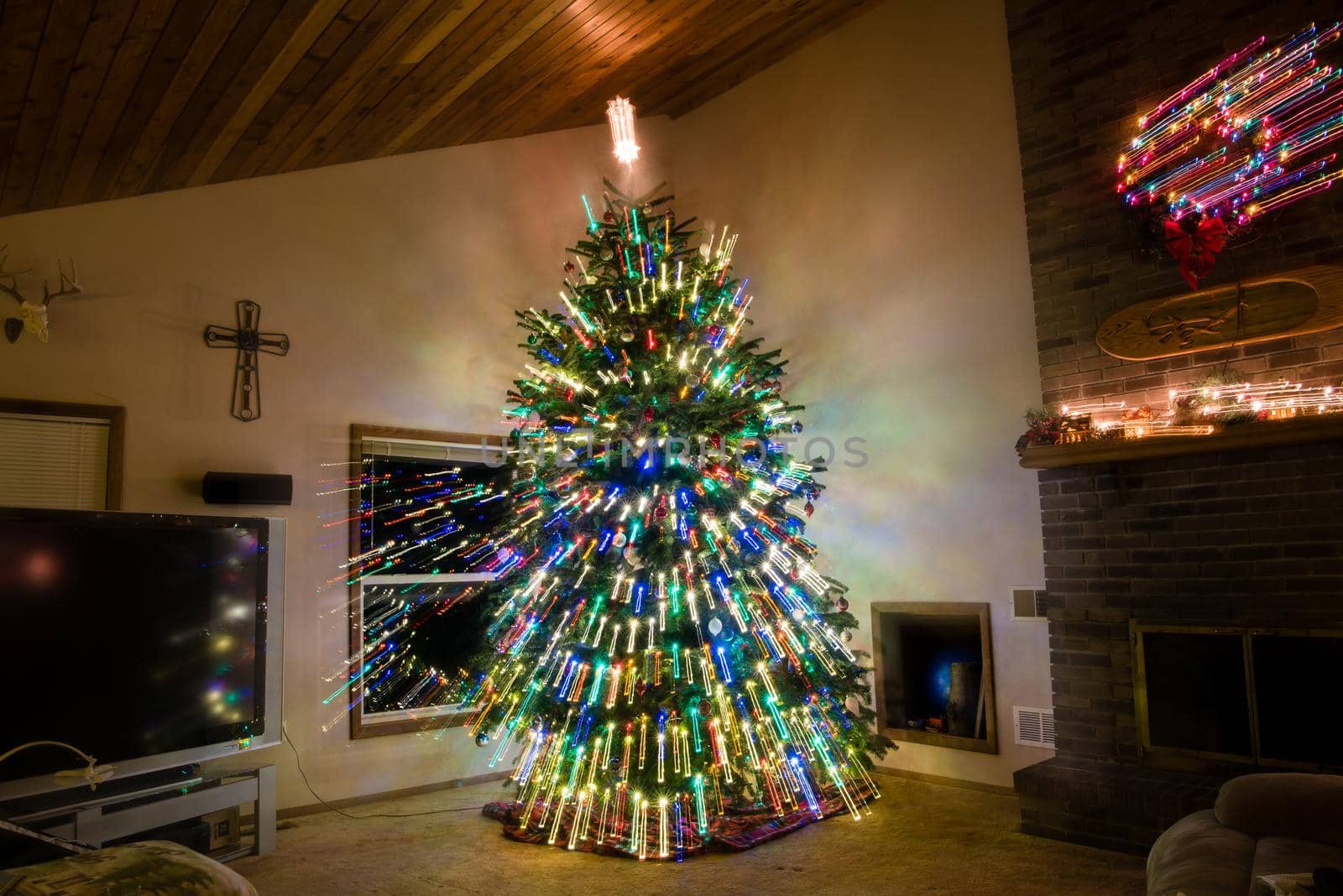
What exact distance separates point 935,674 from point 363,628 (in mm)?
2953

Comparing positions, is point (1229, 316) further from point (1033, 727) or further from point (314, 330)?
point (314, 330)

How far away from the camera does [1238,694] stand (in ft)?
11.6

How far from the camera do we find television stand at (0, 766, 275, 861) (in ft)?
9.64

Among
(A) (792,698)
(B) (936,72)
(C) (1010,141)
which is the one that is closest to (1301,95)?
(C) (1010,141)

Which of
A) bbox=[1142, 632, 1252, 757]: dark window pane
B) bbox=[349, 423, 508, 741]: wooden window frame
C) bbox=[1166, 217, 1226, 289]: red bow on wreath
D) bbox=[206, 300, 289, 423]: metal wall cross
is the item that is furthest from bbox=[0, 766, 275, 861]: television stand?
bbox=[1166, 217, 1226, 289]: red bow on wreath

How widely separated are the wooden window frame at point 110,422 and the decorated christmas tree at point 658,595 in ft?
5.37

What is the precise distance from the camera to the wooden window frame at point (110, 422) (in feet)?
12.2

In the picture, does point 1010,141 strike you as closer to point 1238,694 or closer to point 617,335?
point 617,335

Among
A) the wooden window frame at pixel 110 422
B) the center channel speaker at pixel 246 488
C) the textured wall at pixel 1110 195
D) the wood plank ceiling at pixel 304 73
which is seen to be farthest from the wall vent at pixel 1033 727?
the wooden window frame at pixel 110 422

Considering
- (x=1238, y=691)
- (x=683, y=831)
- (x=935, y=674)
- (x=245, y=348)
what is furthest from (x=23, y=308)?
(x=1238, y=691)

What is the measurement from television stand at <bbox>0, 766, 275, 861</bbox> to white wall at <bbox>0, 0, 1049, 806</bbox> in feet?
2.05

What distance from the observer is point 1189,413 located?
365 centimetres

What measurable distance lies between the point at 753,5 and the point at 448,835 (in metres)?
4.26

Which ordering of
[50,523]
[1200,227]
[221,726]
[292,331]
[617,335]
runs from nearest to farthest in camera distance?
[50,523] < [221,726] < [1200,227] < [617,335] < [292,331]
